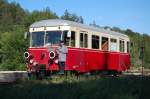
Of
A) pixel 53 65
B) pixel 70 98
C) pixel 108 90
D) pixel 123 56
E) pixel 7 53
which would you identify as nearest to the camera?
pixel 70 98

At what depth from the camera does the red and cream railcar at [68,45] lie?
2102cm

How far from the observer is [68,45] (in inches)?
827

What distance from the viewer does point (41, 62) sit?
21.4 m

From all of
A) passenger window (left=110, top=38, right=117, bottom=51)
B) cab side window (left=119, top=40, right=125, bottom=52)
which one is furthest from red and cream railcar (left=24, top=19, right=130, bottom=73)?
cab side window (left=119, top=40, right=125, bottom=52)

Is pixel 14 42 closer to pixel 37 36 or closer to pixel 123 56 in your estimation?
pixel 123 56

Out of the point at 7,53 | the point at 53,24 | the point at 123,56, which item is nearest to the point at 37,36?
the point at 53,24

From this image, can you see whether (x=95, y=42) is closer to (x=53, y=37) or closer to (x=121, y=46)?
(x=53, y=37)

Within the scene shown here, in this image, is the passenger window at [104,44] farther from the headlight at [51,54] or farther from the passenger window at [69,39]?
the headlight at [51,54]

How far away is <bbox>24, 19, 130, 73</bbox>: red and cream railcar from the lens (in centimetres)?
2102

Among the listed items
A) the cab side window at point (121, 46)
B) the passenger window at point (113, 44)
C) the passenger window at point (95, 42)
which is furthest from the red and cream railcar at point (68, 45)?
the cab side window at point (121, 46)

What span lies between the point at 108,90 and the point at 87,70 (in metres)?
12.3

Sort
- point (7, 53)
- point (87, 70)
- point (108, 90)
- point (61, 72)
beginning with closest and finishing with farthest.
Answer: point (108, 90), point (61, 72), point (87, 70), point (7, 53)

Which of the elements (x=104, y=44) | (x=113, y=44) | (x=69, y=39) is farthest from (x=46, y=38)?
(x=113, y=44)

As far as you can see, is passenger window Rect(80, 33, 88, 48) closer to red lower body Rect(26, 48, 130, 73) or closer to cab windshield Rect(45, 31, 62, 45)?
red lower body Rect(26, 48, 130, 73)
